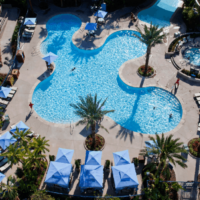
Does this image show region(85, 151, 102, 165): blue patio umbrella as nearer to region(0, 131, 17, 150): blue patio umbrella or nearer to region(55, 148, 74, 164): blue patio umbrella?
region(55, 148, 74, 164): blue patio umbrella

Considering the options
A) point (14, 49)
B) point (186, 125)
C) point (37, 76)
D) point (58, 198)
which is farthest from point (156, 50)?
point (58, 198)

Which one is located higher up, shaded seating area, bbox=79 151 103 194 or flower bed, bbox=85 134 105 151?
flower bed, bbox=85 134 105 151

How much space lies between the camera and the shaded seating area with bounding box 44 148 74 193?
23.0 meters

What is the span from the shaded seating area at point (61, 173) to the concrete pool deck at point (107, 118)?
132 centimetres

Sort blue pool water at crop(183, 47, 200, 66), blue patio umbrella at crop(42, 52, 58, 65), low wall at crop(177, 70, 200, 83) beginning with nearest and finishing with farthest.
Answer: low wall at crop(177, 70, 200, 83) < blue patio umbrella at crop(42, 52, 58, 65) < blue pool water at crop(183, 47, 200, 66)

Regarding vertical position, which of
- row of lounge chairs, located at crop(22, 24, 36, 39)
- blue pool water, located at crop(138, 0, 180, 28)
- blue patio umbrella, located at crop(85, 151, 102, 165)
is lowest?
blue patio umbrella, located at crop(85, 151, 102, 165)

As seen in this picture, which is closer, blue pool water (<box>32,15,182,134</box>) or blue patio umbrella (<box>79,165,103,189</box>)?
blue patio umbrella (<box>79,165,103,189</box>)

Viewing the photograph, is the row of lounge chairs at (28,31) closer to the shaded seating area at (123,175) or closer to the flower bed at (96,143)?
the flower bed at (96,143)

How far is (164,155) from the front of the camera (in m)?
21.9

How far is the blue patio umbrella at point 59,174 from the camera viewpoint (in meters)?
23.0

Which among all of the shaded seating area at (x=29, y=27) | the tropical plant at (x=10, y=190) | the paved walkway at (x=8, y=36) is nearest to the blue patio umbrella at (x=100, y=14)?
the shaded seating area at (x=29, y=27)

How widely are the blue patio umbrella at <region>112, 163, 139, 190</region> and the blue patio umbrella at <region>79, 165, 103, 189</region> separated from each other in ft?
4.83

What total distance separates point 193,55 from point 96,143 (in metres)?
21.8

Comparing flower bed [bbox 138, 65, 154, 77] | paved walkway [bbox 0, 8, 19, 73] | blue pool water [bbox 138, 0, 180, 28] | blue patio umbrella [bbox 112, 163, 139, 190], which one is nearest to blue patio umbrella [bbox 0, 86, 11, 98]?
paved walkway [bbox 0, 8, 19, 73]
